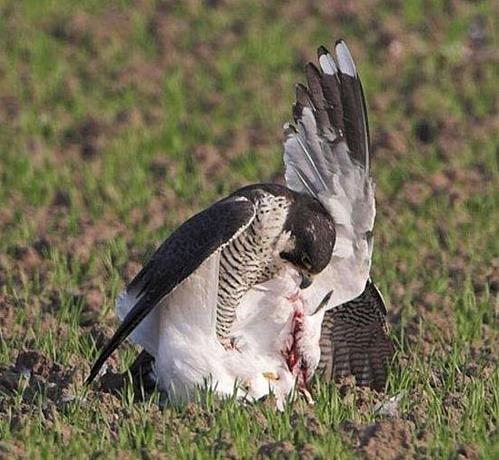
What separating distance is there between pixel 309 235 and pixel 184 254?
51 centimetres

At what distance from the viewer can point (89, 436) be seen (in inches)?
236

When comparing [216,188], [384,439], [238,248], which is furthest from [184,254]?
[216,188]

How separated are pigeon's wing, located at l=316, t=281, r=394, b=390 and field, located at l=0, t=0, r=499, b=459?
107 mm

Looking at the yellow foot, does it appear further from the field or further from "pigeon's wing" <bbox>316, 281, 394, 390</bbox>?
"pigeon's wing" <bbox>316, 281, 394, 390</bbox>

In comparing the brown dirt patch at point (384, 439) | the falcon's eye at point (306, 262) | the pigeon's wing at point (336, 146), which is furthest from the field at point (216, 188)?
the pigeon's wing at point (336, 146)

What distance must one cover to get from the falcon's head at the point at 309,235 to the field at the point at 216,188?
497 millimetres

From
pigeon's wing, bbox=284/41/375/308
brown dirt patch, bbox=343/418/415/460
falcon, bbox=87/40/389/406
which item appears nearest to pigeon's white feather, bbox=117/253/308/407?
falcon, bbox=87/40/389/406

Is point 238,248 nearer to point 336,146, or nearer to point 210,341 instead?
point 210,341

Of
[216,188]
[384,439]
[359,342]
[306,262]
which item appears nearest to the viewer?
[384,439]

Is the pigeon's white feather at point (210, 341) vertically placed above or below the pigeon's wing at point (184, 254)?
below

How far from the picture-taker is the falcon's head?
675 cm

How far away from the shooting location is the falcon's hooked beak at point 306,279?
6.89 meters

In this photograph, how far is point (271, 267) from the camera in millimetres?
6953

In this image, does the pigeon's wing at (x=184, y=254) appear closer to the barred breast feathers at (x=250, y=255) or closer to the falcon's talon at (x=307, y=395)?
the barred breast feathers at (x=250, y=255)
